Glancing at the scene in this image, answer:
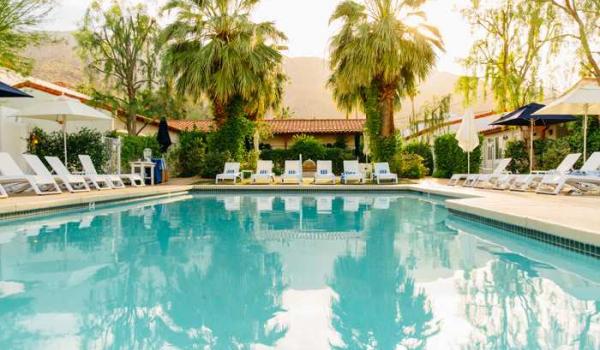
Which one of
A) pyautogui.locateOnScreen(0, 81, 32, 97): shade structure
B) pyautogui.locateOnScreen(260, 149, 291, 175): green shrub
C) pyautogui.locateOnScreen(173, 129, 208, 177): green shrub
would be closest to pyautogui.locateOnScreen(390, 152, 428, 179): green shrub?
pyautogui.locateOnScreen(260, 149, 291, 175): green shrub

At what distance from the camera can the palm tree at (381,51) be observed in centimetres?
1723

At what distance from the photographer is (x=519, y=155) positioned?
18891 mm

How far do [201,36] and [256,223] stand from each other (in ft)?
39.9

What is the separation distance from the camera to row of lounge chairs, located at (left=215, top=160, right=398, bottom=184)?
16984mm

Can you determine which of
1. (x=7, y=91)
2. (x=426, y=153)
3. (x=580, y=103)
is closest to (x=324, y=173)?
(x=426, y=153)

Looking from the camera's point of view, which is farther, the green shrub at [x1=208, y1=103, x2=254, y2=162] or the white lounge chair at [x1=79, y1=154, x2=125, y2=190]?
the green shrub at [x1=208, y1=103, x2=254, y2=162]

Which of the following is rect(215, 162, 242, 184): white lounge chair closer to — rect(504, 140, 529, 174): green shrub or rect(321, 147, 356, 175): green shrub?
rect(321, 147, 356, 175): green shrub

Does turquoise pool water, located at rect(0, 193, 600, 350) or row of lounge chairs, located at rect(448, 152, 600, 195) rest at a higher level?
row of lounge chairs, located at rect(448, 152, 600, 195)

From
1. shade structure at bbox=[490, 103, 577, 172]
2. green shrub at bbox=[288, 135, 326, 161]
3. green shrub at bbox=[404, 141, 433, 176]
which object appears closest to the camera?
shade structure at bbox=[490, 103, 577, 172]

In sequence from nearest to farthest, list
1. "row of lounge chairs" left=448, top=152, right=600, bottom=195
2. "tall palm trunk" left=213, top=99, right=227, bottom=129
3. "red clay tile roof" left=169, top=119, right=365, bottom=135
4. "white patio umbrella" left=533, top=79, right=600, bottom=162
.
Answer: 1. "row of lounge chairs" left=448, top=152, right=600, bottom=195
2. "white patio umbrella" left=533, top=79, right=600, bottom=162
3. "tall palm trunk" left=213, top=99, right=227, bottom=129
4. "red clay tile roof" left=169, top=119, right=365, bottom=135

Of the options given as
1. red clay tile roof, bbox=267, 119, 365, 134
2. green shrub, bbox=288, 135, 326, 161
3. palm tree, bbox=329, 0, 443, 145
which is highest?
palm tree, bbox=329, 0, 443, 145

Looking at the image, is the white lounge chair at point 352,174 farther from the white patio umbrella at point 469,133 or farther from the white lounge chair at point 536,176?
the white lounge chair at point 536,176

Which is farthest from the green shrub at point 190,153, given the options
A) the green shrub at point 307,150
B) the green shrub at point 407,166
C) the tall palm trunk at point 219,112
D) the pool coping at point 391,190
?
the green shrub at point 407,166

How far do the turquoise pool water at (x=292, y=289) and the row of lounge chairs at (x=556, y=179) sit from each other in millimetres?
5053
